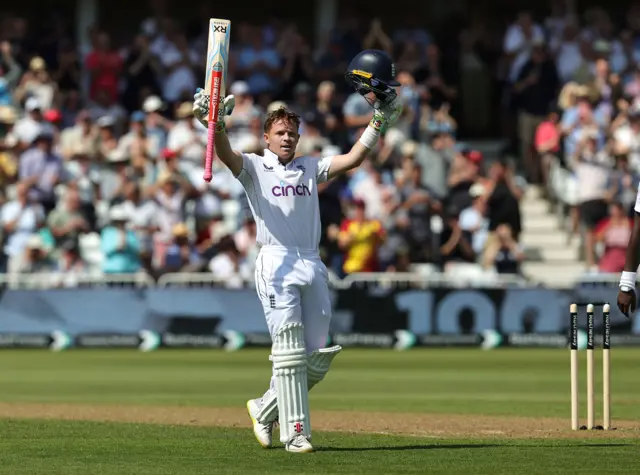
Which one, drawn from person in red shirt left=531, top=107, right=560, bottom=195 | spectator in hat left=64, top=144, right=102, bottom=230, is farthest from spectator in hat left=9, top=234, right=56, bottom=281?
person in red shirt left=531, top=107, right=560, bottom=195

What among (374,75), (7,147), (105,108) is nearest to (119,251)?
Answer: (7,147)

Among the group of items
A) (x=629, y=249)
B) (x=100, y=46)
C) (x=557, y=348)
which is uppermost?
(x=100, y=46)

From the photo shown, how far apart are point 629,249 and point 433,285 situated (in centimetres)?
1235

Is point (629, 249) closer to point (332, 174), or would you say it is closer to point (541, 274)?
point (332, 174)

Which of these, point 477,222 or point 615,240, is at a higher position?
point 477,222

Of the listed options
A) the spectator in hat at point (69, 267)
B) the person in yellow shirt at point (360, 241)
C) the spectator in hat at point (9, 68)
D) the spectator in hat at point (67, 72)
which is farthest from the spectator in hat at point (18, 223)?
the person in yellow shirt at point (360, 241)

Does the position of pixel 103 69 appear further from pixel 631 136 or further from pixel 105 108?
pixel 631 136

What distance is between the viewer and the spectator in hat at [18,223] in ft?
73.9

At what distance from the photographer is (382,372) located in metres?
17.9

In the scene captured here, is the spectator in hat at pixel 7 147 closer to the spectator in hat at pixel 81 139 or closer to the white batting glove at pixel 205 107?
the spectator in hat at pixel 81 139

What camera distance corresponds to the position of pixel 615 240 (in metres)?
21.8

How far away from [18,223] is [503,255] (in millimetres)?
7239

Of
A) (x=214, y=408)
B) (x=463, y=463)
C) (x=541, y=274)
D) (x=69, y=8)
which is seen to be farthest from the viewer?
(x=69, y=8)

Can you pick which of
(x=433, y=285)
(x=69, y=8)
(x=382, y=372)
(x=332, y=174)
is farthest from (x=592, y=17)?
(x=332, y=174)
